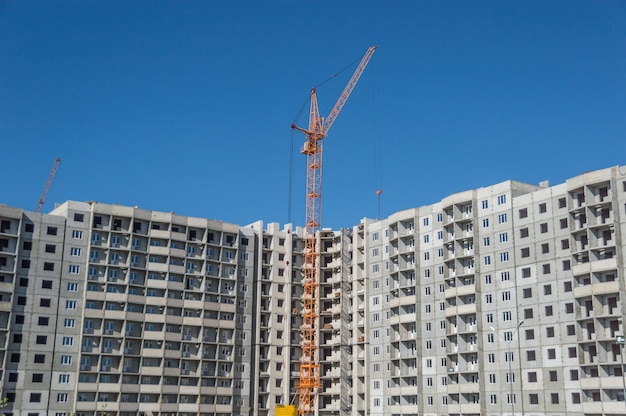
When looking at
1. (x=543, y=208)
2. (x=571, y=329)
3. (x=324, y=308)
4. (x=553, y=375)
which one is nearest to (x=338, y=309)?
(x=324, y=308)

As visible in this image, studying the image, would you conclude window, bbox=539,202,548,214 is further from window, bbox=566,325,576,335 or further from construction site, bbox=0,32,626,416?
window, bbox=566,325,576,335

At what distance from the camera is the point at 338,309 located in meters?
173

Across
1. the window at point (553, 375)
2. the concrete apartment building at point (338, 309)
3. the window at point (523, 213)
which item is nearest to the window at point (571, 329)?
the concrete apartment building at point (338, 309)

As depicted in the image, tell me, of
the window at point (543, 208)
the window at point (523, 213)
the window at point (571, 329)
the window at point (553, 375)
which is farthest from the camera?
the window at point (523, 213)

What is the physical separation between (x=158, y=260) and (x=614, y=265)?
8560cm

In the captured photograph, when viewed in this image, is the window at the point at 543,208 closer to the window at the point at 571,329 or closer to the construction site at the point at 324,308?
the construction site at the point at 324,308

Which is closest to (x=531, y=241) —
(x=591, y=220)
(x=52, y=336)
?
(x=591, y=220)

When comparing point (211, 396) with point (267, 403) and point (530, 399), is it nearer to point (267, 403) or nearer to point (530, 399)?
point (267, 403)

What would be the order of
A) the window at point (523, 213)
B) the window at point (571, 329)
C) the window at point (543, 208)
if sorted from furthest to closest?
the window at point (523, 213), the window at point (543, 208), the window at point (571, 329)

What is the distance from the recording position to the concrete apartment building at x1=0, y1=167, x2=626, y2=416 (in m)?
125

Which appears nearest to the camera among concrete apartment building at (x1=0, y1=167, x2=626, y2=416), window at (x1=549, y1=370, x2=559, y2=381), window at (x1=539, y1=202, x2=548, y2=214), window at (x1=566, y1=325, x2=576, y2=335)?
window at (x1=566, y1=325, x2=576, y2=335)

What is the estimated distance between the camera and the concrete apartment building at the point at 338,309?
124750 mm

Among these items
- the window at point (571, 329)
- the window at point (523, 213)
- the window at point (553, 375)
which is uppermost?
the window at point (523, 213)

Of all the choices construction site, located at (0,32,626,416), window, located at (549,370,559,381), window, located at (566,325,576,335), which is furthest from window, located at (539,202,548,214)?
window, located at (549,370,559,381)
